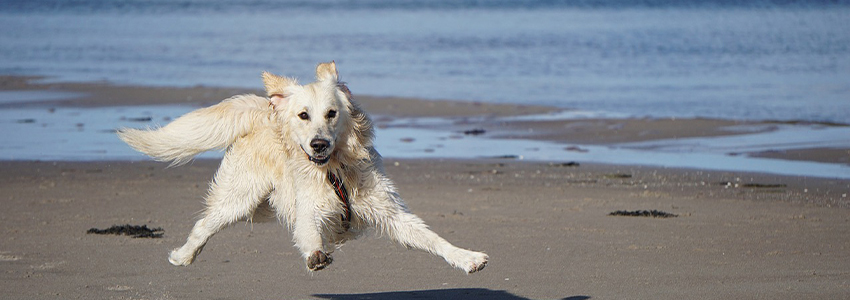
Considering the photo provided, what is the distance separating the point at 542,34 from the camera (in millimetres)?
33281

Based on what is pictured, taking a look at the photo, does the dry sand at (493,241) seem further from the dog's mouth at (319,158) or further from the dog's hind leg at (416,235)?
the dog's mouth at (319,158)

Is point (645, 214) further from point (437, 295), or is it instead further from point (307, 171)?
point (307, 171)

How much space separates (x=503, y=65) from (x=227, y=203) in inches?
730

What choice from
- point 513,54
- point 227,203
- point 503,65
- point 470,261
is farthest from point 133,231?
point 513,54

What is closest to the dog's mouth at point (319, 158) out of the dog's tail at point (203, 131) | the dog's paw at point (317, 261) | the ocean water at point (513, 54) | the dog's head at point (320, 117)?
the dog's head at point (320, 117)

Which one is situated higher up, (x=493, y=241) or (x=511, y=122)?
(x=493, y=241)

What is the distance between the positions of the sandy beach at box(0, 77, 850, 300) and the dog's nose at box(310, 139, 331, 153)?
4.10 ft

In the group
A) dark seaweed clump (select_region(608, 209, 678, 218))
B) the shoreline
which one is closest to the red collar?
dark seaweed clump (select_region(608, 209, 678, 218))

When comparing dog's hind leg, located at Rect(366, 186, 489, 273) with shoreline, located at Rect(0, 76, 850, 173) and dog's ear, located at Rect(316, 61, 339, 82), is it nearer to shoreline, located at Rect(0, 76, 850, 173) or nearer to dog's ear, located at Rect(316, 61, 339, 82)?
dog's ear, located at Rect(316, 61, 339, 82)

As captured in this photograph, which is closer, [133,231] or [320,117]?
[320,117]

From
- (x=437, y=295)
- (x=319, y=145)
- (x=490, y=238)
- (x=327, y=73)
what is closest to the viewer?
(x=319, y=145)

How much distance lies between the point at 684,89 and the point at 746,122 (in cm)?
417

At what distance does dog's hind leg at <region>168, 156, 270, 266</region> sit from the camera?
231 inches

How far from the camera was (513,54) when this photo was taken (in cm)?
2662
